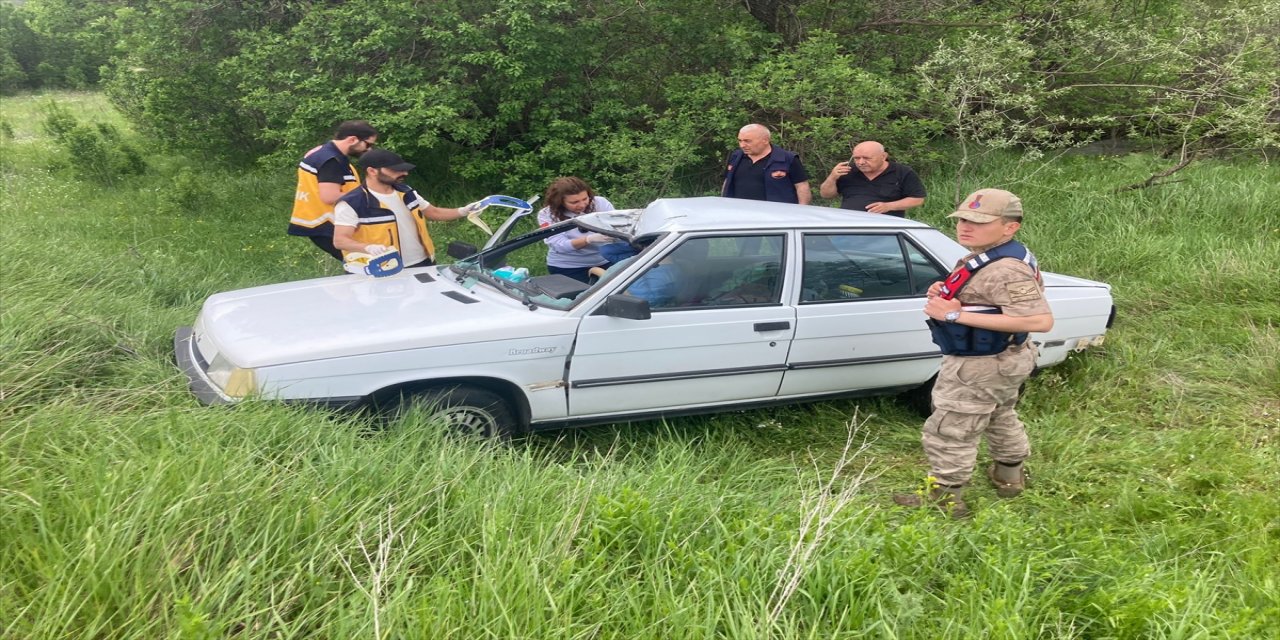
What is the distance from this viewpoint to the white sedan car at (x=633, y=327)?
3182 millimetres

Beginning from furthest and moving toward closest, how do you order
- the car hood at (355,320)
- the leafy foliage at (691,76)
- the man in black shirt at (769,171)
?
the leafy foliage at (691,76), the man in black shirt at (769,171), the car hood at (355,320)

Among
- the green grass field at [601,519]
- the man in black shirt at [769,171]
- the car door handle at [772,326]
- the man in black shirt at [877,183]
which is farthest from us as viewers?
the man in black shirt at [769,171]

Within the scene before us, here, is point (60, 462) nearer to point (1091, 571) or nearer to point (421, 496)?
point (421, 496)

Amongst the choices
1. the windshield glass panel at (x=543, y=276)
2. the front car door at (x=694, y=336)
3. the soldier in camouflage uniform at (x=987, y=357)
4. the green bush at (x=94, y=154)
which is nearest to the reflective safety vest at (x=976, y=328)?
the soldier in camouflage uniform at (x=987, y=357)

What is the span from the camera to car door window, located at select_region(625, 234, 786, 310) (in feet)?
11.8

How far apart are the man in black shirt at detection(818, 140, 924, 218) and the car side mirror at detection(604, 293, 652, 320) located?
2.51 meters

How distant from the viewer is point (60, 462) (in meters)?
2.29

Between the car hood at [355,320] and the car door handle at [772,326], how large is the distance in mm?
972

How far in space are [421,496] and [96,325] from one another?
2759mm

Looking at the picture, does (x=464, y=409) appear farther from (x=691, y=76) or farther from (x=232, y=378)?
(x=691, y=76)

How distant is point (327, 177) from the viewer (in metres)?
4.62

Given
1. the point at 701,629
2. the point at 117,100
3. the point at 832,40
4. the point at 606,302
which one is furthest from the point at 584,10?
the point at 117,100

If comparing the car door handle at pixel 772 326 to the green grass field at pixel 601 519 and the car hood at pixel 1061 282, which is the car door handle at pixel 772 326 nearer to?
the green grass field at pixel 601 519

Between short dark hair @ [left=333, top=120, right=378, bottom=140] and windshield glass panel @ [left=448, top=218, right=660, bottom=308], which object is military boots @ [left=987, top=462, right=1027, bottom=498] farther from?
short dark hair @ [left=333, top=120, right=378, bottom=140]
